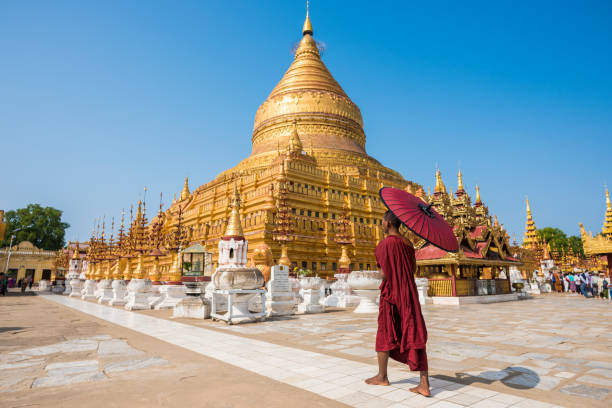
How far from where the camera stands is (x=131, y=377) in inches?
177

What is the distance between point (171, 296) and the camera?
16.9m

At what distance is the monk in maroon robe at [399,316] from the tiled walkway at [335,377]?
0.26 m

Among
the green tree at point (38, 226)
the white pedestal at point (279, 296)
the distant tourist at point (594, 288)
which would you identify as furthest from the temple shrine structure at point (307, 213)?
the green tree at point (38, 226)

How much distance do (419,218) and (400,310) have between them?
3.67 feet

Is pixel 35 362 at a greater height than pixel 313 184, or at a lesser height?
lesser

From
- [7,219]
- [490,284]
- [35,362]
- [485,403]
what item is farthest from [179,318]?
[7,219]

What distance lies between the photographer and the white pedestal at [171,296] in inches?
654

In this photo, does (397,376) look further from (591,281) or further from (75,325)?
(591,281)

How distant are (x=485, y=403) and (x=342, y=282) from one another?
1390 cm

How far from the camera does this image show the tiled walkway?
3.63 meters

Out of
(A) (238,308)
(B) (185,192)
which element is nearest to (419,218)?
(A) (238,308)

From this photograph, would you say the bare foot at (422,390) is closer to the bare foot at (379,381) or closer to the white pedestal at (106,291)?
the bare foot at (379,381)

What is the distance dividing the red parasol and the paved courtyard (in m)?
1.64

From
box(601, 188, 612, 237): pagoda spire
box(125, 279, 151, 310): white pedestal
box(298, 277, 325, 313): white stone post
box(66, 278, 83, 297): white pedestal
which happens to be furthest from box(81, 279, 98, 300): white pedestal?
box(601, 188, 612, 237): pagoda spire
